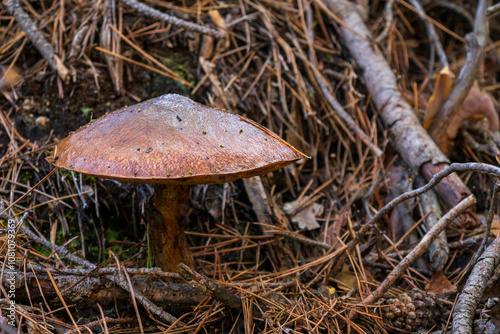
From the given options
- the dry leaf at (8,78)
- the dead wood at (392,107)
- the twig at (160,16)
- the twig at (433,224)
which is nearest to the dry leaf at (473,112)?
the dead wood at (392,107)

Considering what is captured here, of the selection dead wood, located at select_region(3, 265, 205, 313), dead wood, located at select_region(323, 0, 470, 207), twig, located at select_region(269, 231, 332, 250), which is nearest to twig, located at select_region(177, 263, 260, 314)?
dead wood, located at select_region(3, 265, 205, 313)

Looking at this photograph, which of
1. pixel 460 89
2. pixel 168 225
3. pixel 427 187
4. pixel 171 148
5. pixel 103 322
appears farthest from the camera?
pixel 460 89

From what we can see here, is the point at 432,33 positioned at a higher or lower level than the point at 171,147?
higher

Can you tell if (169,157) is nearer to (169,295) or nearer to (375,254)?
(169,295)

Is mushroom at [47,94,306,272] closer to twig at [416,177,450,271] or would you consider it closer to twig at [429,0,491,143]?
twig at [416,177,450,271]

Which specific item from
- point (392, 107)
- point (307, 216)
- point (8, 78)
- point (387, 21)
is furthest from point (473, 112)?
point (8, 78)

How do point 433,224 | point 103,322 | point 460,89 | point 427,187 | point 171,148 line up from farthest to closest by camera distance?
point 460,89 → point 433,224 → point 427,187 → point 103,322 → point 171,148

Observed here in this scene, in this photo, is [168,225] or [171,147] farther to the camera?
[168,225]

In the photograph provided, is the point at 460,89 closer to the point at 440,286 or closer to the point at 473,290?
the point at 440,286
